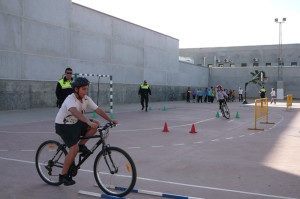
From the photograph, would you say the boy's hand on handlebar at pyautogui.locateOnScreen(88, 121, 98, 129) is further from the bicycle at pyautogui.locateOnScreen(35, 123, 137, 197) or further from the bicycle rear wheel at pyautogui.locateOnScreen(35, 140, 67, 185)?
the bicycle rear wheel at pyautogui.locateOnScreen(35, 140, 67, 185)

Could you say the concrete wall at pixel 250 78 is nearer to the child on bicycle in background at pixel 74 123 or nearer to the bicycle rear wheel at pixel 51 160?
the bicycle rear wheel at pixel 51 160

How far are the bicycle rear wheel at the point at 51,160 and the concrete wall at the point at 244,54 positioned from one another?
5417 cm

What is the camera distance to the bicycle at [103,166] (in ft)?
14.6

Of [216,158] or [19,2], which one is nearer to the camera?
[216,158]

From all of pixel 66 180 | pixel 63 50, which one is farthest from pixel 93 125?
pixel 63 50

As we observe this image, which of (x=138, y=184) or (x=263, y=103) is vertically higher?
(x=263, y=103)

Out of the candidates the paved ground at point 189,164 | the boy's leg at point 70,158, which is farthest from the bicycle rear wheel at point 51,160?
the boy's leg at point 70,158

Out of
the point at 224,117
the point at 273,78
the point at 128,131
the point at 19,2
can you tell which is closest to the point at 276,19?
the point at 273,78

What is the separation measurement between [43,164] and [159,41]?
103 ft

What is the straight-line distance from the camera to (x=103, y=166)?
15.3 feet

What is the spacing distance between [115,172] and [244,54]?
5474cm

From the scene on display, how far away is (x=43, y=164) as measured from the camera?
5242 millimetres

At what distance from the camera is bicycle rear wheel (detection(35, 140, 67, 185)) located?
5051 millimetres

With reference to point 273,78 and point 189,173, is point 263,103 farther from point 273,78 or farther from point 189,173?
point 273,78
